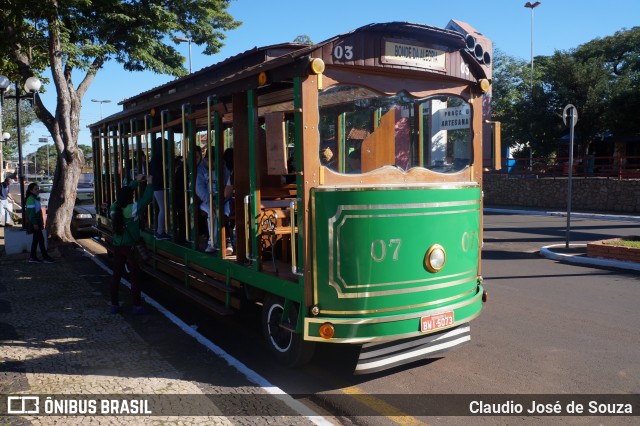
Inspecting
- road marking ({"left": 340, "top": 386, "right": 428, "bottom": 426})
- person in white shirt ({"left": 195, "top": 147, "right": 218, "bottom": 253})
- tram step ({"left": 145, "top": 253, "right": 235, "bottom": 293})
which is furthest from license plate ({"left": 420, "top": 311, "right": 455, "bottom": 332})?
person in white shirt ({"left": 195, "top": 147, "right": 218, "bottom": 253})

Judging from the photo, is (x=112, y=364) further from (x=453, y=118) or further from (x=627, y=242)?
(x=627, y=242)

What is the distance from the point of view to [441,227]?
487 centimetres

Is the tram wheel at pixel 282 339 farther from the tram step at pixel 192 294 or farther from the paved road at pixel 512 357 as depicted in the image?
the tram step at pixel 192 294

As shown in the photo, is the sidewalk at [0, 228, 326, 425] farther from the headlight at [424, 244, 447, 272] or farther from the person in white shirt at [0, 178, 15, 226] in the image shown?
the person in white shirt at [0, 178, 15, 226]

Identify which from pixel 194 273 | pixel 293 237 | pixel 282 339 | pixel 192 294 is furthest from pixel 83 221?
pixel 293 237

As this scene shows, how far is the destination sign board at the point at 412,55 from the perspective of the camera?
484 cm

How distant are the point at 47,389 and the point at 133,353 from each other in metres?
1.02

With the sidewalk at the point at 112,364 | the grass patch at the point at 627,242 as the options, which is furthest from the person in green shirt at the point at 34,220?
the grass patch at the point at 627,242

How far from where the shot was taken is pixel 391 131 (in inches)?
199

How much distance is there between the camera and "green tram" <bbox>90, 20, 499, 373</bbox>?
179 inches

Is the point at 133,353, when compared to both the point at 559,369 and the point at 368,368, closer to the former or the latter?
the point at 368,368

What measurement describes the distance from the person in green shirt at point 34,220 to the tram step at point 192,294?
369 cm

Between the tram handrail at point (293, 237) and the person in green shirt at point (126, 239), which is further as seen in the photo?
the person in green shirt at point (126, 239)

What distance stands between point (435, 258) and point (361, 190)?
94cm
